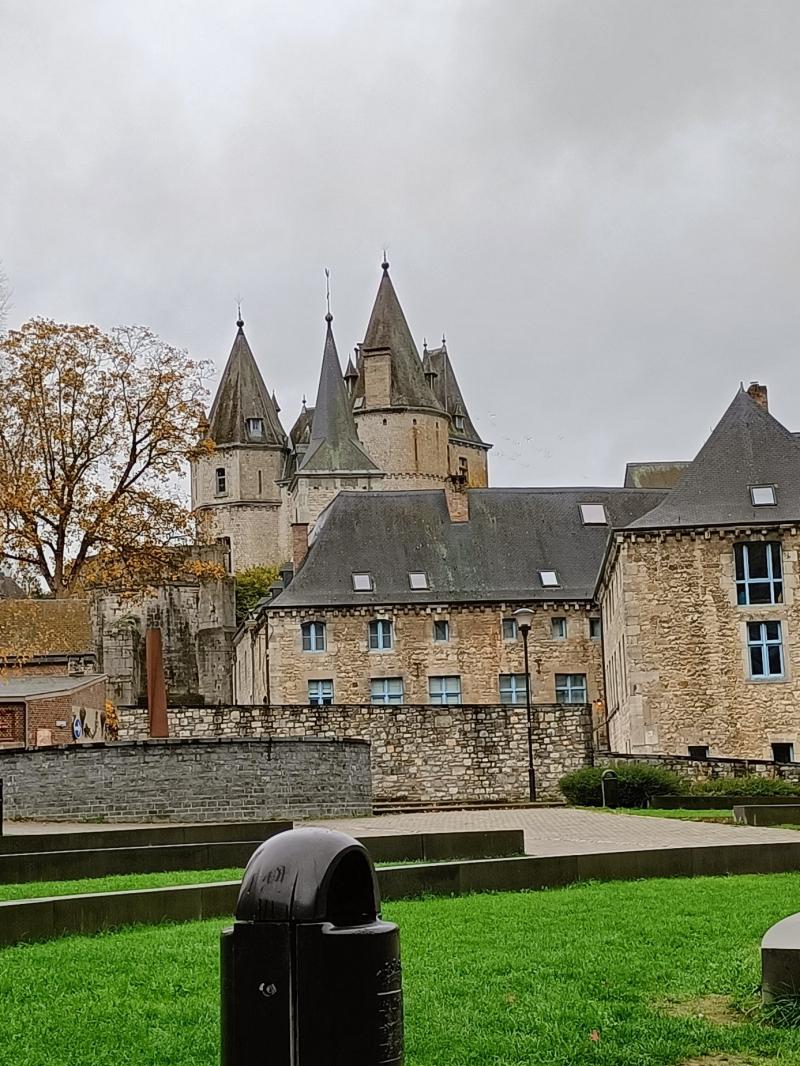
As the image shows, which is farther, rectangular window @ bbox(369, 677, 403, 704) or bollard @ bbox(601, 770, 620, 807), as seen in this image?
rectangular window @ bbox(369, 677, 403, 704)

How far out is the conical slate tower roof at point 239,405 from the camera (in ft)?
349

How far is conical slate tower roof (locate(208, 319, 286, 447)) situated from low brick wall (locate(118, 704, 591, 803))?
71.6 m

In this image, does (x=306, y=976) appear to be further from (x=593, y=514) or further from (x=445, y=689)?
(x=593, y=514)

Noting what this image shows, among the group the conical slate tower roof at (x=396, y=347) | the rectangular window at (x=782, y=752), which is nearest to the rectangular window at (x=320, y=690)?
the rectangular window at (x=782, y=752)

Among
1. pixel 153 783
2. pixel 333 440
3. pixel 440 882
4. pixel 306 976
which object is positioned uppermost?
pixel 333 440

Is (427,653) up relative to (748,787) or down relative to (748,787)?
up

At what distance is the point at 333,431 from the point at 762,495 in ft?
183

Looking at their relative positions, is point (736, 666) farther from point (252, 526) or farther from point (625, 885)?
point (252, 526)

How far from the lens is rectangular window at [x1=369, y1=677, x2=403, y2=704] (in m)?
47.7

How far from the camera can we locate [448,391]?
111 m

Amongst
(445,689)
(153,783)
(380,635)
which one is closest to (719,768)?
(153,783)

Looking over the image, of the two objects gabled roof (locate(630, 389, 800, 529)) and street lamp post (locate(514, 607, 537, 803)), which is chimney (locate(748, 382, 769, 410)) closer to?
gabled roof (locate(630, 389, 800, 529))

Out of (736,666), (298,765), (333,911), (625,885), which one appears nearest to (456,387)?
(736,666)

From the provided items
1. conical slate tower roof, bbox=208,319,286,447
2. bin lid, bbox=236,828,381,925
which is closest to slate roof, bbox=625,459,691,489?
conical slate tower roof, bbox=208,319,286,447
